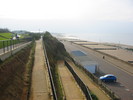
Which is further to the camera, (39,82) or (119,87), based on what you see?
(119,87)

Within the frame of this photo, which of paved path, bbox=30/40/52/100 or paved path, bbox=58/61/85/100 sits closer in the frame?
paved path, bbox=30/40/52/100

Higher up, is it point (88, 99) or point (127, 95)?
point (88, 99)

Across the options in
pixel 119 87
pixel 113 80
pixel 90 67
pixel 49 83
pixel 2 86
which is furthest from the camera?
pixel 90 67

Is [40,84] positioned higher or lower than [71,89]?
higher

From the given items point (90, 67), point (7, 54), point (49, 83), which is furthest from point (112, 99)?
point (90, 67)

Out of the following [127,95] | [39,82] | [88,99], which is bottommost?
[127,95]

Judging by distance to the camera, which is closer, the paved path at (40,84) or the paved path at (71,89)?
the paved path at (40,84)

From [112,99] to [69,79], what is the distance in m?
4.33

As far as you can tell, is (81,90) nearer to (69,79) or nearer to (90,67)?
(69,79)

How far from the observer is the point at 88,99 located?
37.1ft

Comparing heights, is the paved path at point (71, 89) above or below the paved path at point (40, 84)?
below

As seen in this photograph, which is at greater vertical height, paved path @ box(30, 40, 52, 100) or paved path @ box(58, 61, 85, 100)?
paved path @ box(30, 40, 52, 100)

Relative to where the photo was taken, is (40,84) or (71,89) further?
(71,89)

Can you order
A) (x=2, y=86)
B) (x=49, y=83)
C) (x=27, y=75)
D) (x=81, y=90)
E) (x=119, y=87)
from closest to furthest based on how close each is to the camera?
(x=2, y=86) < (x=49, y=83) < (x=27, y=75) < (x=81, y=90) < (x=119, y=87)
